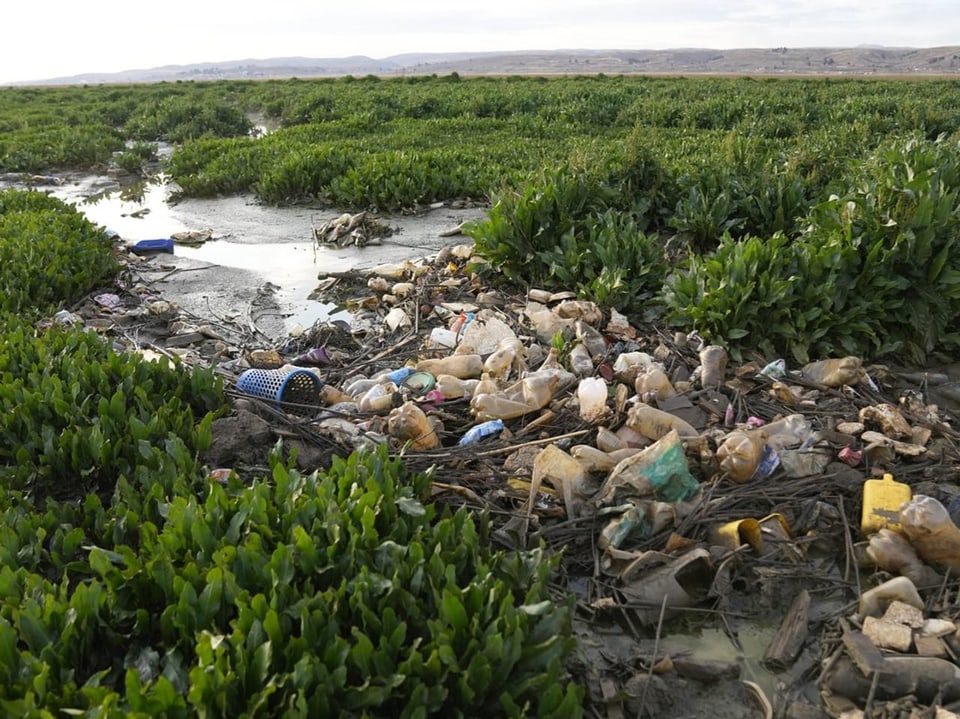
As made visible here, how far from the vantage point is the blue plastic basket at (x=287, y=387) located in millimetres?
3986

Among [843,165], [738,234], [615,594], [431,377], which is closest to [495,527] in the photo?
[615,594]

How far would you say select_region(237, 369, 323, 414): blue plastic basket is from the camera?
13.1 ft

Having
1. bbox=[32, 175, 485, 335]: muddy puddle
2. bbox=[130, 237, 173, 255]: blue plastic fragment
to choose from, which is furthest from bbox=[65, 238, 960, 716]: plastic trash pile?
bbox=[130, 237, 173, 255]: blue plastic fragment

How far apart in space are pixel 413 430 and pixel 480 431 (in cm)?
33

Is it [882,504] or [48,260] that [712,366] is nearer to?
[882,504]

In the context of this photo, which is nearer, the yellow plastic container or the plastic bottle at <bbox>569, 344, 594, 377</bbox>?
the yellow plastic container

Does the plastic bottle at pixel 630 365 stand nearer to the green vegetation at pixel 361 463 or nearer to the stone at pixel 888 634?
the green vegetation at pixel 361 463

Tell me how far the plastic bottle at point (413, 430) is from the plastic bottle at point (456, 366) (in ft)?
2.39

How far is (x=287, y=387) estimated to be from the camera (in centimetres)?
400

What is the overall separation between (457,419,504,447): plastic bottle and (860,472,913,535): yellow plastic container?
63.6 inches

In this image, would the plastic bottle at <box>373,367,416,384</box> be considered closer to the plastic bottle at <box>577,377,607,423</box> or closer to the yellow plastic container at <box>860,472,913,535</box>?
the plastic bottle at <box>577,377,607,423</box>

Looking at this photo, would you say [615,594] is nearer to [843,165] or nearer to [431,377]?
[431,377]

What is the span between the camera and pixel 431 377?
13.8 feet

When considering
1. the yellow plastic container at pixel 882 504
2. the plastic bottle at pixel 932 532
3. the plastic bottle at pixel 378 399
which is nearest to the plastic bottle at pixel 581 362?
the plastic bottle at pixel 378 399
